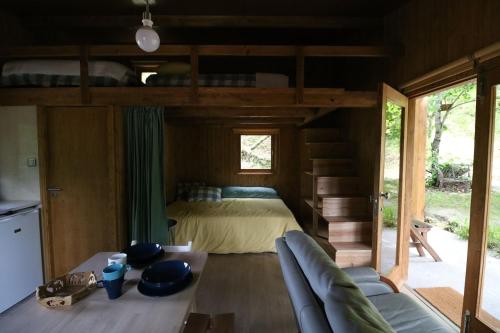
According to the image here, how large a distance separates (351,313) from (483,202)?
4.96 ft

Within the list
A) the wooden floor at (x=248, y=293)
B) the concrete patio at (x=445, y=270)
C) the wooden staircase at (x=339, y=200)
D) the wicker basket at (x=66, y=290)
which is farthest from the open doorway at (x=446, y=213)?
the wicker basket at (x=66, y=290)

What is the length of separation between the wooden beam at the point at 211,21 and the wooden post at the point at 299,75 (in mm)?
645

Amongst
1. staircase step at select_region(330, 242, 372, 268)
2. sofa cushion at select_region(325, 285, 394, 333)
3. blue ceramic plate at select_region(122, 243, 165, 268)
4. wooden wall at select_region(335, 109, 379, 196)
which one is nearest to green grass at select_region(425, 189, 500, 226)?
wooden wall at select_region(335, 109, 379, 196)

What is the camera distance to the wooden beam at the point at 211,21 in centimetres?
282

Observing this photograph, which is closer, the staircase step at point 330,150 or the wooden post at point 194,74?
the wooden post at point 194,74

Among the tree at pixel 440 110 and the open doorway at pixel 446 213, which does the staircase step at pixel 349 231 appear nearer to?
the open doorway at pixel 446 213

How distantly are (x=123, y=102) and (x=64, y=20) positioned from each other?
1.37 metres

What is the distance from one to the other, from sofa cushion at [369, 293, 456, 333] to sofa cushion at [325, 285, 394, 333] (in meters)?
0.68

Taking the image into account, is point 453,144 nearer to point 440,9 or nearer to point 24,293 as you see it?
point 440,9

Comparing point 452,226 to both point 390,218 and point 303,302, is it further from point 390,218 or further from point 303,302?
point 303,302

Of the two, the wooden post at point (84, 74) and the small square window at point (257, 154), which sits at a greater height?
the wooden post at point (84, 74)

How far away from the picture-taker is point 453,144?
16.3 feet

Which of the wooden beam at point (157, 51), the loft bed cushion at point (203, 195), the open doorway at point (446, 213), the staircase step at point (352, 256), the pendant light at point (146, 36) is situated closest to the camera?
the pendant light at point (146, 36)

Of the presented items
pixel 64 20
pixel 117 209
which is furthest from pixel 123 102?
pixel 64 20
